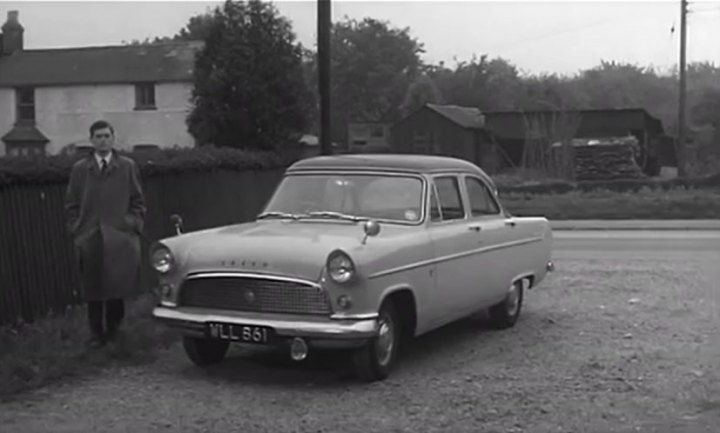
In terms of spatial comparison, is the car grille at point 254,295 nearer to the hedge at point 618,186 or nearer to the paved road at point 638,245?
the paved road at point 638,245

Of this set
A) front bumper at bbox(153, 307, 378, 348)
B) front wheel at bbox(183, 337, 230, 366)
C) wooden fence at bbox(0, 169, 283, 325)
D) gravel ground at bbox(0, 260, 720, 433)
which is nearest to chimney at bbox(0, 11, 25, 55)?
wooden fence at bbox(0, 169, 283, 325)

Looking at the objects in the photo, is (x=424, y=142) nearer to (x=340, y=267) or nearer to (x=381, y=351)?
(x=381, y=351)

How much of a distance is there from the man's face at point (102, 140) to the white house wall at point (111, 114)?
34.9 meters

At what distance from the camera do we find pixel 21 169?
32.8 ft

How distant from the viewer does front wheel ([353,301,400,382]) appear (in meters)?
7.58

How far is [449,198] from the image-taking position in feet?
30.2

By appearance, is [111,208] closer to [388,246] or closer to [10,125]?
[388,246]

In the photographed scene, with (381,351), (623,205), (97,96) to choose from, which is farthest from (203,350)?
(97,96)

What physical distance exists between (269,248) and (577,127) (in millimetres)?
40512

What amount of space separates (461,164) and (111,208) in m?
3.15

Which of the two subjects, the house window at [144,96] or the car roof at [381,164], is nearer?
the car roof at [381,164]

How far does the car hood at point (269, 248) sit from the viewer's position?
7406mm

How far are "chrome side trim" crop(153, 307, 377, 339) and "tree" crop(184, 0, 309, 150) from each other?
26.3 meters

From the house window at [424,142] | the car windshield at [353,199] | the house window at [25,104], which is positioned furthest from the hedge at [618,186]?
the car windshield at [353,199]
